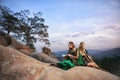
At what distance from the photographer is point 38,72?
818 cm

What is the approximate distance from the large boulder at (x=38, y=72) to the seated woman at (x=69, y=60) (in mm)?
467

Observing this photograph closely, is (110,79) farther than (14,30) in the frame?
No

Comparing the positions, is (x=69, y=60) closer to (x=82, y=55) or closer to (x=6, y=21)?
(x=82, y=55)

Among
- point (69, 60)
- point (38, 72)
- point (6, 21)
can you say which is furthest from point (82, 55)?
point (6, 21)

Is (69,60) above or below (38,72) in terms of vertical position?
above

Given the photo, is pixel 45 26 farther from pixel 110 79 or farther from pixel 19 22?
pixel 110 79

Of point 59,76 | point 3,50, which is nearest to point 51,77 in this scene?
point 59,76

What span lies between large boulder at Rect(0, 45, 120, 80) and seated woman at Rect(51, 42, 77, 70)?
1.53 ft

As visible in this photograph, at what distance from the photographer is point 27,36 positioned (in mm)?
39312

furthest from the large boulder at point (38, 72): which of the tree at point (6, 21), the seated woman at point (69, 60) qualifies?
the tree at point (6, 21)

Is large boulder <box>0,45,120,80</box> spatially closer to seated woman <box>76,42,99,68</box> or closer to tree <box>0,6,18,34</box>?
seated woman <box>76,42,99,68</box>

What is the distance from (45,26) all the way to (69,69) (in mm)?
32692

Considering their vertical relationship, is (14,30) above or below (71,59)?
above

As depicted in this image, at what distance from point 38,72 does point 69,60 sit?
61.0 inches
